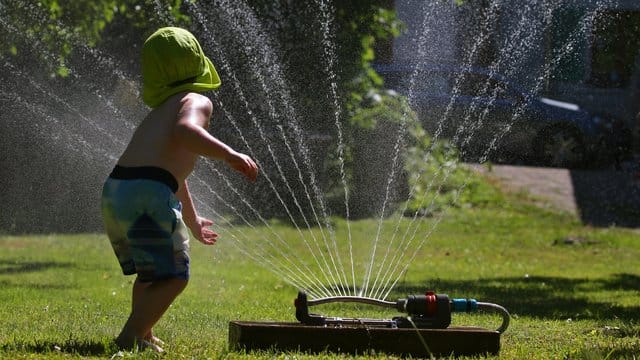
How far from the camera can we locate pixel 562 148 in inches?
687

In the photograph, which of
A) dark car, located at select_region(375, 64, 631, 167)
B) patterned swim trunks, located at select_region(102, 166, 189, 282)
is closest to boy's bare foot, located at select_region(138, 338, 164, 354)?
patterned swim trunks, located at select_region(102, 166, 189, 282)

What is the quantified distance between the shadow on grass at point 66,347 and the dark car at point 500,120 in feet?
22.6

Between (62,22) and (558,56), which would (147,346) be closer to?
(62,22)

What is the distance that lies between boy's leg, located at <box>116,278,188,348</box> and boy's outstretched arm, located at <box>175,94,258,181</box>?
48 centimetres

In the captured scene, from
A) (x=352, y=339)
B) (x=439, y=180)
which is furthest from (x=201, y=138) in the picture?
(x=439, y=180)

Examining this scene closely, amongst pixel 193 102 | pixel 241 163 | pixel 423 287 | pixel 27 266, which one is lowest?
pixel 27 266

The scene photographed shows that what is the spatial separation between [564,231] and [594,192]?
265cm

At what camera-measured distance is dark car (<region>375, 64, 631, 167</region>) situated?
13.3 meters

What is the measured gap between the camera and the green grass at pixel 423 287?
4730 millimetres

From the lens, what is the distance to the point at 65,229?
12.0 meters

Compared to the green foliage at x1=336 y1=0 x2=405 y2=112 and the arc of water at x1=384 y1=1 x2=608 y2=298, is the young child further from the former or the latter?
the green foliage at x1=336 y1=0 x2=405 y2=112

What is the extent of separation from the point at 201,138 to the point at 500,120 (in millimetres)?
11282

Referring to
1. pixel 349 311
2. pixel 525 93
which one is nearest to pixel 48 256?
pixel 349 311

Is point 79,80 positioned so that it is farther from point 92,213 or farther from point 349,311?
point 349,311
